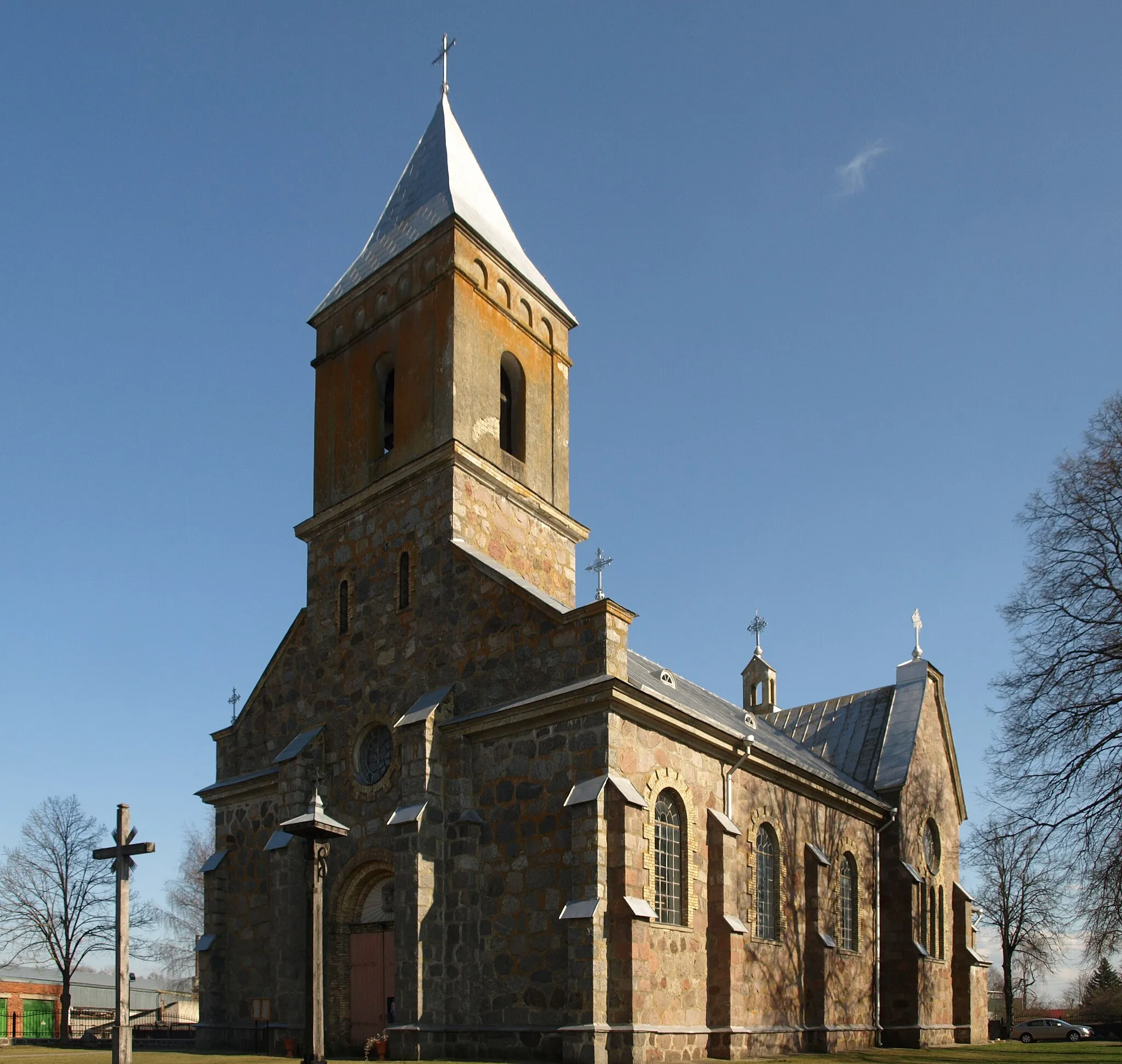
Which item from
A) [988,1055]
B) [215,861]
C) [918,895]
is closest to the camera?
[215,861]

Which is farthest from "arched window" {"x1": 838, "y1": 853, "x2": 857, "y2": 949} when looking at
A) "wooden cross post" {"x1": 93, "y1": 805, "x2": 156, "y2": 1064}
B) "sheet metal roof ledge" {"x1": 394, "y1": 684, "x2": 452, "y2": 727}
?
"wooden cross post" {"x1": 93, "y1": 805, "x2": 156, "y2": 1064}

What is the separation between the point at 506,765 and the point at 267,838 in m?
7.74

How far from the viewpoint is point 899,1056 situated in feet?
88.0

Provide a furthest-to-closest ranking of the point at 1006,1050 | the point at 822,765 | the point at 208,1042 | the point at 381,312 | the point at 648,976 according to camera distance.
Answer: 1. the point at 822,765
2. the point at 1006,1050
3. the point at 381,312
4. the point at 208,1042
5. the point at 648,976

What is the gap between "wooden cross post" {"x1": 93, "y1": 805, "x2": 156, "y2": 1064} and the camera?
15.5m

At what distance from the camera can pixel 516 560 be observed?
2567cm

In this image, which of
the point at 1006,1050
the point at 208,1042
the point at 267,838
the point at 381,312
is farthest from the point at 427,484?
the point at 1006,1050

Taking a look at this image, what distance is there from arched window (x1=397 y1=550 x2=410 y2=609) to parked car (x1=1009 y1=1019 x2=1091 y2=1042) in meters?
39.5

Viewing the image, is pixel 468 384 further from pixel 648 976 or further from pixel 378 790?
pixel 648 976

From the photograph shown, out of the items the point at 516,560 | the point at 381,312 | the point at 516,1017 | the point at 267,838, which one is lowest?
the point at 516,1017

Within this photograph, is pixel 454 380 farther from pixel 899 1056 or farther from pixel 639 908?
pixel 899 1056

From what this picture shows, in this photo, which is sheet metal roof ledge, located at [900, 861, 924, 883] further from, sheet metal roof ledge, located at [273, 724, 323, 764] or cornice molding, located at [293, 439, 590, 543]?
sheet metal roof ledge, located at [273, 724, 323, 764]

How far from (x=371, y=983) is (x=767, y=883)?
8978 mm

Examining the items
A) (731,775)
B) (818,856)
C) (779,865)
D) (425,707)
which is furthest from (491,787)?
(818,856)
